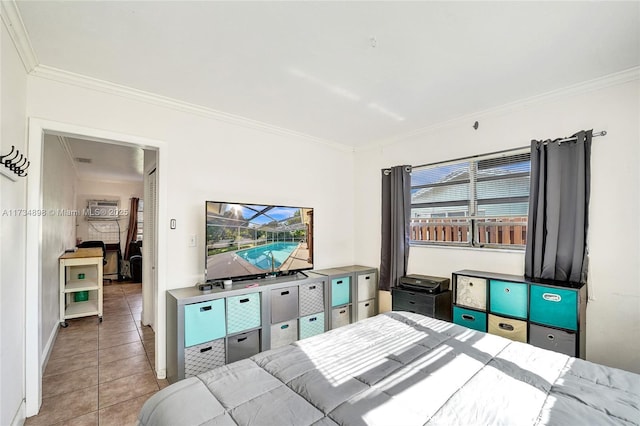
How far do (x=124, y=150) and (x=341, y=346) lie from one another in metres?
4.34

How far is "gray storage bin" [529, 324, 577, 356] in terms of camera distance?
2.17m

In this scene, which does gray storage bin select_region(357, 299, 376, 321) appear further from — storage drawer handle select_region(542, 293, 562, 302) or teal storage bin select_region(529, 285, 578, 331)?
storage drawer handle select_region(542, 293, 562, 302)

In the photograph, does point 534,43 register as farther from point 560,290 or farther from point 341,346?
point 341,346

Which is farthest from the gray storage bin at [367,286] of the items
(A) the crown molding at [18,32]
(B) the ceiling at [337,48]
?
(A) the crown molding at [18,32]

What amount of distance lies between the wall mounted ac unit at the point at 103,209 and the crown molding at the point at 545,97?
7083 mm

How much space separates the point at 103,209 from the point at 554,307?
28.0ft

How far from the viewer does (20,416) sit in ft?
6.47

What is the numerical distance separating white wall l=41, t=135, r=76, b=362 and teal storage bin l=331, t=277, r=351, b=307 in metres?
2.84

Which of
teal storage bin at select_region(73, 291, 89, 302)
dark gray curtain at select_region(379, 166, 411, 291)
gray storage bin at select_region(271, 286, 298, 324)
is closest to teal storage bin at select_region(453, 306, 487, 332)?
dark gray curtain at select_region(379, 166, 411, 291)

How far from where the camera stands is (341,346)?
172 cm

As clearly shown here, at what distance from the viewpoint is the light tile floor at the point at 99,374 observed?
2.16 metres

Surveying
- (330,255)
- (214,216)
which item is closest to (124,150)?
(214,216)

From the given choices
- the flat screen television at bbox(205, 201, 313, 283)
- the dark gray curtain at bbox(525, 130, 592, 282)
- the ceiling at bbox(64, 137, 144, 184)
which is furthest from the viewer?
the ceiling at bbox(64, 137, 144, 184)

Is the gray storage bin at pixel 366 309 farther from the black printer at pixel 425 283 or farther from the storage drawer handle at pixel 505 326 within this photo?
the storage drawer handle at pixel 505 326
